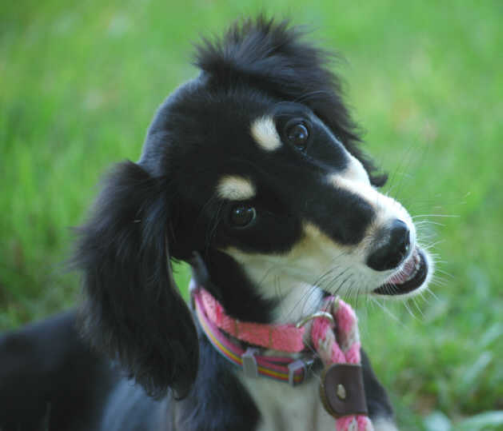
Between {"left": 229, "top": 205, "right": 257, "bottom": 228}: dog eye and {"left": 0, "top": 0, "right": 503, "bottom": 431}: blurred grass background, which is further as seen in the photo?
{"left": 0, "top": 0, "right": 503, "bottom": 431}: blurred grass background

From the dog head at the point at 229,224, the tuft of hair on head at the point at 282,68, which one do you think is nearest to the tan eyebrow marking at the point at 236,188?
the dog head at the point at 229,224

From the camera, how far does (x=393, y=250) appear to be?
4.77 ft

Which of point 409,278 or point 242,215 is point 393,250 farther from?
point 242,215

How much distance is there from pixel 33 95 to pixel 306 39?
3.16 meters

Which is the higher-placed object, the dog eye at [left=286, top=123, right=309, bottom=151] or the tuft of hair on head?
the tuft of hair on head

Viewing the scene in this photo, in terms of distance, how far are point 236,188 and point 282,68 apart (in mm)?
542

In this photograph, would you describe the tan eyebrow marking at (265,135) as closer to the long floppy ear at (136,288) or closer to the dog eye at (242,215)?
the dog eye at (242,215)

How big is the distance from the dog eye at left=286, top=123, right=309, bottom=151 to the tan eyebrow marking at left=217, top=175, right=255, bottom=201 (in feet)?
0.62

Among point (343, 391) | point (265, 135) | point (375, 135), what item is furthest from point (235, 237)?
point (375, 135)

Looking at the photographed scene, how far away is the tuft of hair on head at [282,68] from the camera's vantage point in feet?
5.89

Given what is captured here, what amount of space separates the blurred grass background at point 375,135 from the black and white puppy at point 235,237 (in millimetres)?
261

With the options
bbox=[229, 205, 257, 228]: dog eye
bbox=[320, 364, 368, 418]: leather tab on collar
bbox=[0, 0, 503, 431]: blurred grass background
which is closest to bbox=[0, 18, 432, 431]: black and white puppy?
bbox=[229, 205, 257, 228]: dog eye

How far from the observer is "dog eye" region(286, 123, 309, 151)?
1.61 metres

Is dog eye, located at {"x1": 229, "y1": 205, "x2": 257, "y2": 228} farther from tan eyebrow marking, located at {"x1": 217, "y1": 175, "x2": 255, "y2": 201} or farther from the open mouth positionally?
the open mouth
